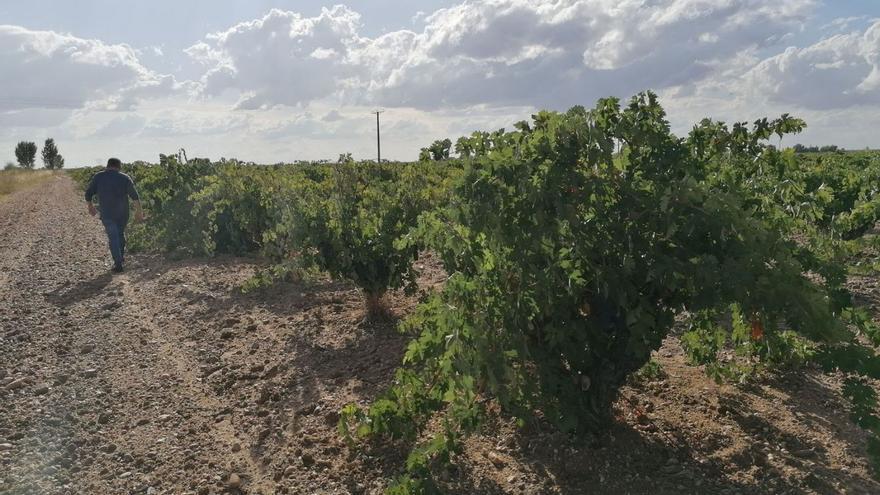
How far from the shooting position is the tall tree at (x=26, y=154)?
103 metres

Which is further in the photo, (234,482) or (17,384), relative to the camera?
(17,384)

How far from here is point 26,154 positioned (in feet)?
340

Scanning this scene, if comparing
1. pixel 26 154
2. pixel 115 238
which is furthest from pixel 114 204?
pixel 26 154

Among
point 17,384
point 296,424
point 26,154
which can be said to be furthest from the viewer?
point 26,154

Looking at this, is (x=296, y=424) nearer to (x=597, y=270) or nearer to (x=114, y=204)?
(x=597, y=270)

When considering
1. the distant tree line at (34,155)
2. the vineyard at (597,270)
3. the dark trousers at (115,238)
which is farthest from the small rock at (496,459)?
the distant tree line at (34,155)

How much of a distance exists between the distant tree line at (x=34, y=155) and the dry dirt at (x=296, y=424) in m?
109

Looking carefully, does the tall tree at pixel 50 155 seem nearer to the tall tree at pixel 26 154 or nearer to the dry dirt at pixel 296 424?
the tall tree at pixel 26 154

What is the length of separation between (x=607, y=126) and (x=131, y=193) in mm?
8994

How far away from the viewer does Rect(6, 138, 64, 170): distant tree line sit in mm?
103062

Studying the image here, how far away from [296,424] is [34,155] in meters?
120

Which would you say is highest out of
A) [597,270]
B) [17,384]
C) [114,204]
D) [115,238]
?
[114,204]

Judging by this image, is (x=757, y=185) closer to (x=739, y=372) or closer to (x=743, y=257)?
(x=743, y=257)

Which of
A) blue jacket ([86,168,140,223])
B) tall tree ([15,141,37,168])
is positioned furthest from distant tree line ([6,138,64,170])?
blue jacket ([86,168,140,223])
